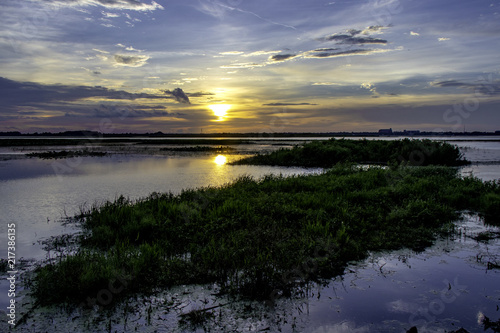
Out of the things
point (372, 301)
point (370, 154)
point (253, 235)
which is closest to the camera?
point (372, 301)

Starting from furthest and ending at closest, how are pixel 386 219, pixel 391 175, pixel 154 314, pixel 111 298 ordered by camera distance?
pixel 391 175 < pixel 386 219 < pixel 111 298 < pixel 154 314

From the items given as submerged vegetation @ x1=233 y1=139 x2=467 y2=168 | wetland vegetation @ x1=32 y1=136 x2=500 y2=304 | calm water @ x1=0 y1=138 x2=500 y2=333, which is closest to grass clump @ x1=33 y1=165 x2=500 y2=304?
wetland vegetation @ x1=32 y1=136 x2=500 y2=304

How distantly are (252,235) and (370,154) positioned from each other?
31972mm

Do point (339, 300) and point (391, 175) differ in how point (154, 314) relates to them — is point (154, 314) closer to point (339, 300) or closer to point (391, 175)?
point (339, 300)

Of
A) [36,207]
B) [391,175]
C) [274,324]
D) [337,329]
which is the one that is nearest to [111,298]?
[274,324]

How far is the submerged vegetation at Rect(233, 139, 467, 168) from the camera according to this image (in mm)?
32875

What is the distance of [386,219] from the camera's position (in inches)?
447

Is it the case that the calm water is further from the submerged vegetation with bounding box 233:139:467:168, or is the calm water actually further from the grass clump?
the submerged vegetation with bounding box 233:139:467:168

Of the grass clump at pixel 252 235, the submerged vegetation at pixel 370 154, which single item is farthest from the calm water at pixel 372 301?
the submerged vegetation at pixel 370 154

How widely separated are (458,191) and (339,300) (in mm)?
11888

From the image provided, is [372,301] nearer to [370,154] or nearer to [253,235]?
[253,235]

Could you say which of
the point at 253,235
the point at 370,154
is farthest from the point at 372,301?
the point at 370,154

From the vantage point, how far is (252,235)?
9.34 meters

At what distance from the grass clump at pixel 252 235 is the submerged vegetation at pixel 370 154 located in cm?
1792
